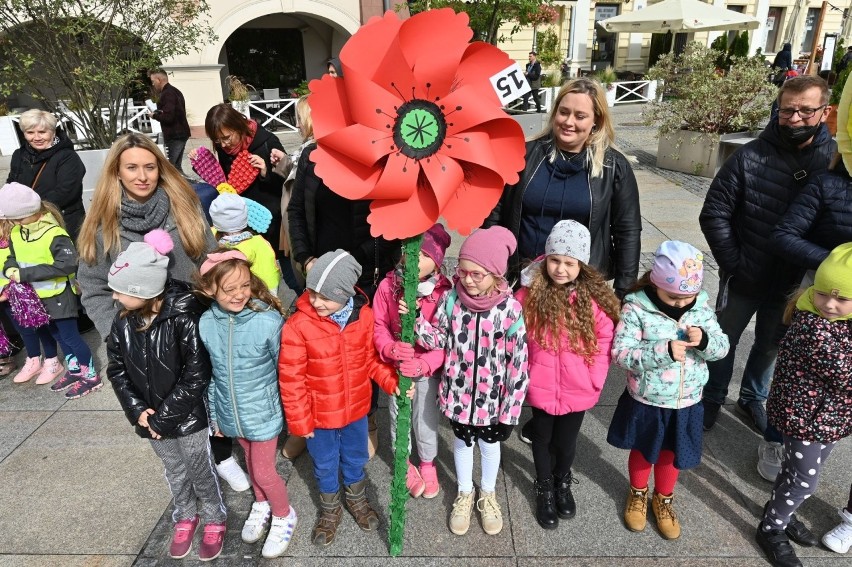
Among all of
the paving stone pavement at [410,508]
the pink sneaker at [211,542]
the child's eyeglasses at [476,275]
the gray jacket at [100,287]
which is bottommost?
the paving stone pavement at [410,508]

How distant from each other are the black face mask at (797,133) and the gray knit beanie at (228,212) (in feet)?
8.82

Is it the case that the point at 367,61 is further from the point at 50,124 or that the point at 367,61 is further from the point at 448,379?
the point at 50,124

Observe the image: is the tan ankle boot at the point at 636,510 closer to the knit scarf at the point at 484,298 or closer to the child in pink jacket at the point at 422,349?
the child in pink jacket at the point at 422,349

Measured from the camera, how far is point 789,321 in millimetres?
2451

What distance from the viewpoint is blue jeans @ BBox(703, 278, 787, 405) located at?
293cm

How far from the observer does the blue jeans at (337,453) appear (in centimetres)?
246

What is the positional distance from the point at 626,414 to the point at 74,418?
10.5ft

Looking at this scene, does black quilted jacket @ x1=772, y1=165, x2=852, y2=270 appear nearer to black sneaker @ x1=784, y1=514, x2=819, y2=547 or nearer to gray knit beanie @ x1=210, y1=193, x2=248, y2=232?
black sneaker @ x1=784, y1=514, x2=819, y2=547

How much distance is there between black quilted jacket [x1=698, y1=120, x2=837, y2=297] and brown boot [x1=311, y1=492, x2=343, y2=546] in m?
2.22

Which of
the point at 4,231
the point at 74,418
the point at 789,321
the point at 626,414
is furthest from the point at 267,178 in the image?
the point at 789,321

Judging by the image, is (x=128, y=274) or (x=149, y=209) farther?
(x=149, y=209)

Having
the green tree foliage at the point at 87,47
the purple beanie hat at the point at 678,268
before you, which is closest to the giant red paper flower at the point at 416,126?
the purple beanie hat at the point at 678,268

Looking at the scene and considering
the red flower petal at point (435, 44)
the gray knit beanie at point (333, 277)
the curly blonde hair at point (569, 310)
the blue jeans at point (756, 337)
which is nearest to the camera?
the red flower petal at point (435, 44)

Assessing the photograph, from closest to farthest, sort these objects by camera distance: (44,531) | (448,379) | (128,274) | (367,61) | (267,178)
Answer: (367,61)
(128,274)
(448,379)
(44,531)
(267,178)
